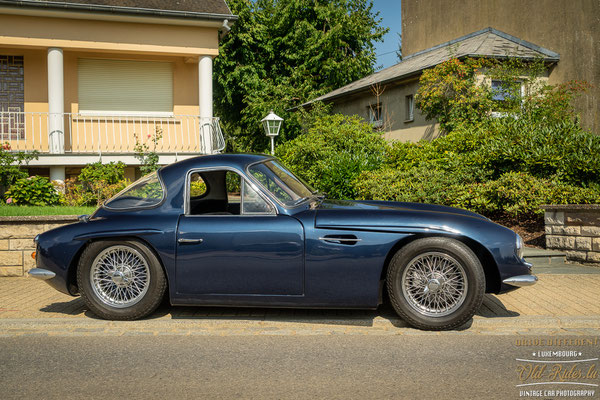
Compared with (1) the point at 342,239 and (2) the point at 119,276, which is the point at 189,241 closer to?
(2) the point at 119,276

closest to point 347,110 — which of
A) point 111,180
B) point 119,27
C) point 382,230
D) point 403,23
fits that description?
point 403,23

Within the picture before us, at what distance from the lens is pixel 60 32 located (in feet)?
45.2

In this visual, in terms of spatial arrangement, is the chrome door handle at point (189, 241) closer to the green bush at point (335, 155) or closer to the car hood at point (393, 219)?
the car hood at point (393, 219)

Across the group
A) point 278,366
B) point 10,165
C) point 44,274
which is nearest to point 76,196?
point 10,165

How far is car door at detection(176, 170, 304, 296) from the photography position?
192 inches

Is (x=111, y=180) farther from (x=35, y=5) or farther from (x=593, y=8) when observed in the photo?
(x=593, y=8)

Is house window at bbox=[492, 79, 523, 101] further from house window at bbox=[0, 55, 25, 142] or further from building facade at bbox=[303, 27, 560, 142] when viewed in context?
house window at bbox=[0, 55, 25, 142]

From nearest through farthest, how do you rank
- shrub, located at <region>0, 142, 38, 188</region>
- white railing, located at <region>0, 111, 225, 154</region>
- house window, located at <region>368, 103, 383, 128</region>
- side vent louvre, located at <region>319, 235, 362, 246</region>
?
side vent louvre, located at <region>319, 235, 362, 246</region> < shrub, located at <region>0, 142, 38, 188</region> < white railing, located at <region>0, 111, 225, 154</region> < house window, located at <region>368, 103, 383, 128</region>

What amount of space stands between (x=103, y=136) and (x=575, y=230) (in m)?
11.6

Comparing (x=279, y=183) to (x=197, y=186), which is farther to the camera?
(x=197, y=186)

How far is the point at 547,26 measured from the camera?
19.6 meters

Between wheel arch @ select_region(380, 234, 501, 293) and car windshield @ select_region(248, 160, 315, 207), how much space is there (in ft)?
3.35

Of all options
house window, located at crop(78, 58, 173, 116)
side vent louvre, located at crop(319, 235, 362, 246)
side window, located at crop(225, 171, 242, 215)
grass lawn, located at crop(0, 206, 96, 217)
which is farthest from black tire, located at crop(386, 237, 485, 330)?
house window, located at crop(78, 58, 173, 116)

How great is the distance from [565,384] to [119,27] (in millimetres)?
13697
